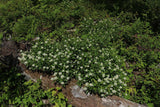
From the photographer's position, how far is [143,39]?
16.6 feet

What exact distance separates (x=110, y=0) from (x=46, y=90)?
21.3ft

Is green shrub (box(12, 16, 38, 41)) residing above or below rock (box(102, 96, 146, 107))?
above

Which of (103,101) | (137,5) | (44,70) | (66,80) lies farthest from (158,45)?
(44,70)

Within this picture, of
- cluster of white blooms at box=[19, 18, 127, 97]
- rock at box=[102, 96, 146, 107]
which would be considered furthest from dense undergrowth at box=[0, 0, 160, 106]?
rock at box=[102, 96, 146, 107]

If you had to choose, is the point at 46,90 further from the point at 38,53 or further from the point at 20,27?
the point at 20,27

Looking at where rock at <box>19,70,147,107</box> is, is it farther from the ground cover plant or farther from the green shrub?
the green shrub

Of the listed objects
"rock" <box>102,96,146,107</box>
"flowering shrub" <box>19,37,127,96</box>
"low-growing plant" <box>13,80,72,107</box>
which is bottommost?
"rock" <box>102,96,146,107</box>

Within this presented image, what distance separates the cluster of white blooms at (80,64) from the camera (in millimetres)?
3285

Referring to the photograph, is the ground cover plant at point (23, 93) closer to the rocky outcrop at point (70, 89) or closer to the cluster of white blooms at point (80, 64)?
the rocky outcrop at point (70, 89)

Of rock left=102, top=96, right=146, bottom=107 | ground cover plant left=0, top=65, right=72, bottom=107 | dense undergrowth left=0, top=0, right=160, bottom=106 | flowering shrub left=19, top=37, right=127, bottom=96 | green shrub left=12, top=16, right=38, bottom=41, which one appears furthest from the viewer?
green shrub left=12, top=16, right=38, bottom=41

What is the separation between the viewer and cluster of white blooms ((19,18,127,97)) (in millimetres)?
3285

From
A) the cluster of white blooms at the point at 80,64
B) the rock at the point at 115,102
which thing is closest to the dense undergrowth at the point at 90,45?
the cluster of white blooms at the point at 80,64

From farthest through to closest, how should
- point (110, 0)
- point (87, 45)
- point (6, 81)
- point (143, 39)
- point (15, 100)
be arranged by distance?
point (110, 0) → point (143, 39) → point (87, 45) → point (6, 81) → point (15, 100)

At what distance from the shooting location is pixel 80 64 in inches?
145
